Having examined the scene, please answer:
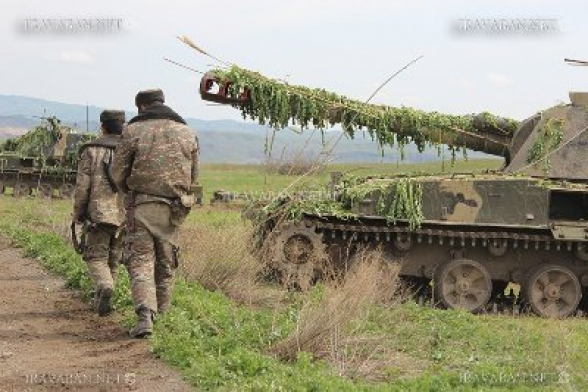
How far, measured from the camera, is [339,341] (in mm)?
7855

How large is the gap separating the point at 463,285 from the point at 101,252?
551 centimetres

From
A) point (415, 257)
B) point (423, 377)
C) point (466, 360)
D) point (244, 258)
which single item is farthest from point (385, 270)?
point (423, 377)

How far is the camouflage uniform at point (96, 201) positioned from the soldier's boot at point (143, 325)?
58.9 inches

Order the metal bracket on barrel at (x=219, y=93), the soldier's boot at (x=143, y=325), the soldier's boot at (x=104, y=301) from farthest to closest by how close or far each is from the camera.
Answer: the metal bracket on barrel at (x=219, y=93) < the soldier's boot at (x=104, y=301) < the soldier's boot at (x=143, y=325)

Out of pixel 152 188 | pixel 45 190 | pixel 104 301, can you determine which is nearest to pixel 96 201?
pixel 104 301

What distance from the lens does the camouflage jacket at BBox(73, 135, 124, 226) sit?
31.7 feet

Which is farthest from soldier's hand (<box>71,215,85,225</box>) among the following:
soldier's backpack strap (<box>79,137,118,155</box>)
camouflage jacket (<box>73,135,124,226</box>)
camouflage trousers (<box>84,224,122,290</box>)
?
soldier's backpack strap (<box>79,137,118,155</box>)

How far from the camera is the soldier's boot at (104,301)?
9.17 meters

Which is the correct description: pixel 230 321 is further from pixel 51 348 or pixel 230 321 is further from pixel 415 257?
pixel 415 257

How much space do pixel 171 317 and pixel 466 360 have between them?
8.73 feet

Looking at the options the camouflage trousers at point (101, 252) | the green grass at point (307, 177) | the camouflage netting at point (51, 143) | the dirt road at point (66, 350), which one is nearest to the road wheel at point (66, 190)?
the camouflage netting at point (51, 143)

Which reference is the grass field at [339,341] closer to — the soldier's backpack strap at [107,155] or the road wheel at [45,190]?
the soldier's backpack strap at [107,155]

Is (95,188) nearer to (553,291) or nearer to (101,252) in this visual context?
(101,252)

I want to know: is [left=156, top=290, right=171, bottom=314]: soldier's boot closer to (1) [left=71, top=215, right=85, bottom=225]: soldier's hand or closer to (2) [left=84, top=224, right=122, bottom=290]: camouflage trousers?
(2) [left=84, top=224, right=122, bottom=290]: camouflage trousers
